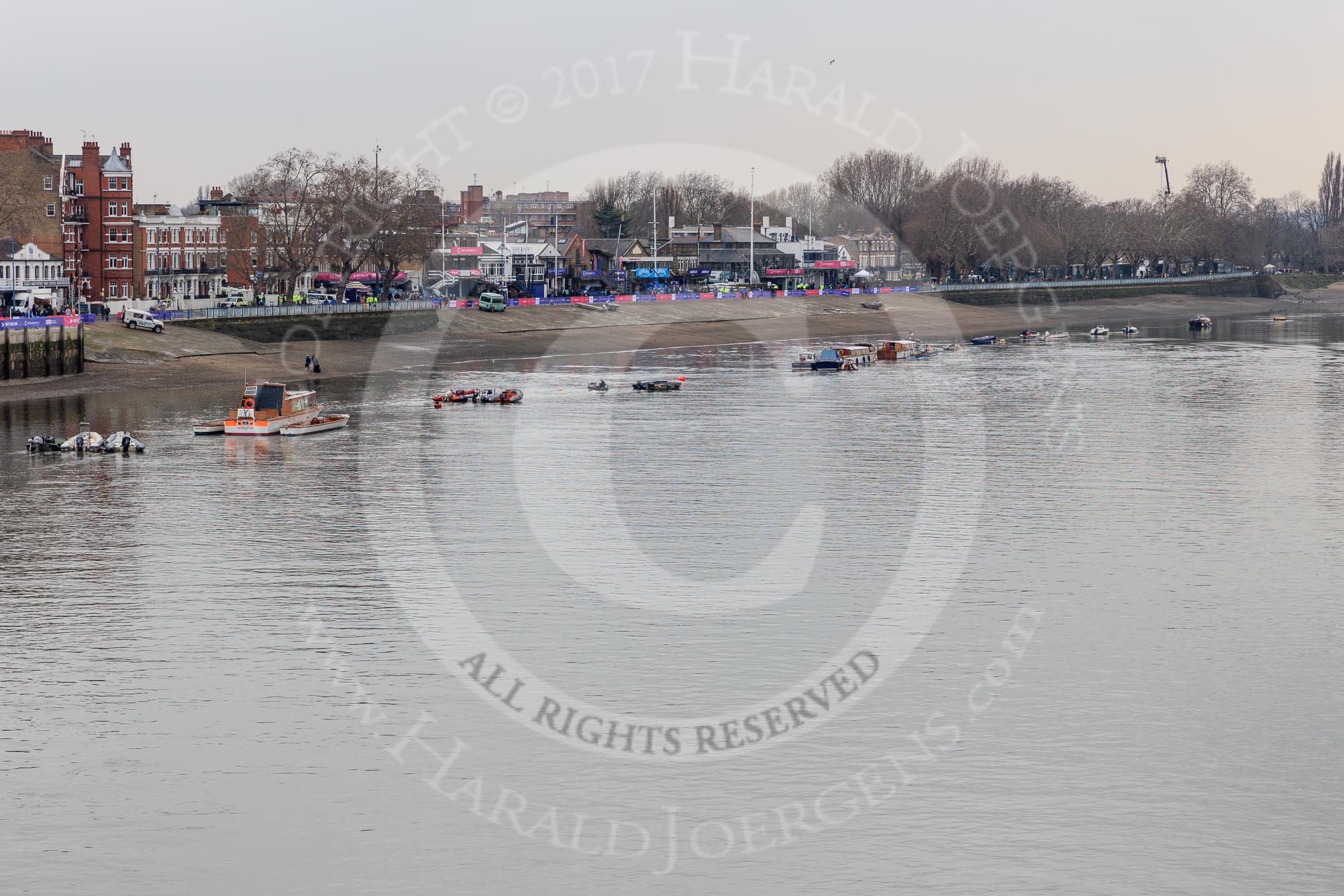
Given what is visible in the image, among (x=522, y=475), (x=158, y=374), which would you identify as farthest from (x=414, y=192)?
(x=522, y=475)

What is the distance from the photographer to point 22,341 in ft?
309

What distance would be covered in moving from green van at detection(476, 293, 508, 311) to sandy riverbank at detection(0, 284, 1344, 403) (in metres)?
1.20

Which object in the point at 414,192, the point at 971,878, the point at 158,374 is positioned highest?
the point at 414,192

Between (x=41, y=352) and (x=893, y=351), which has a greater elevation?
(x=41, y=352)

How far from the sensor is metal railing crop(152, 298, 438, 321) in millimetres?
115938

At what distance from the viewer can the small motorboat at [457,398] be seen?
3497 inches

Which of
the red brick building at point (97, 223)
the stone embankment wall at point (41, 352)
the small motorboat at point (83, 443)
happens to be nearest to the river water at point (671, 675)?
the small motorboat at point (83, 443)

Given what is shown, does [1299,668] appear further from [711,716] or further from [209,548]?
[209,548]

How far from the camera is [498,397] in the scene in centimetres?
8856

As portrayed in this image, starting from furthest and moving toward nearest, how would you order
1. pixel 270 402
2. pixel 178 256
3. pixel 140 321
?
pixel 178 256 < pixel 140 321 < pixel 270 402

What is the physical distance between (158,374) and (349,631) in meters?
69.0

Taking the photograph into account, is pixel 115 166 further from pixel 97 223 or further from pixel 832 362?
pixel 832 362

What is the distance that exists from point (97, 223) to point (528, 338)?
4151 cm

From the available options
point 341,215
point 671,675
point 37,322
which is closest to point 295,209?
point 341,215
